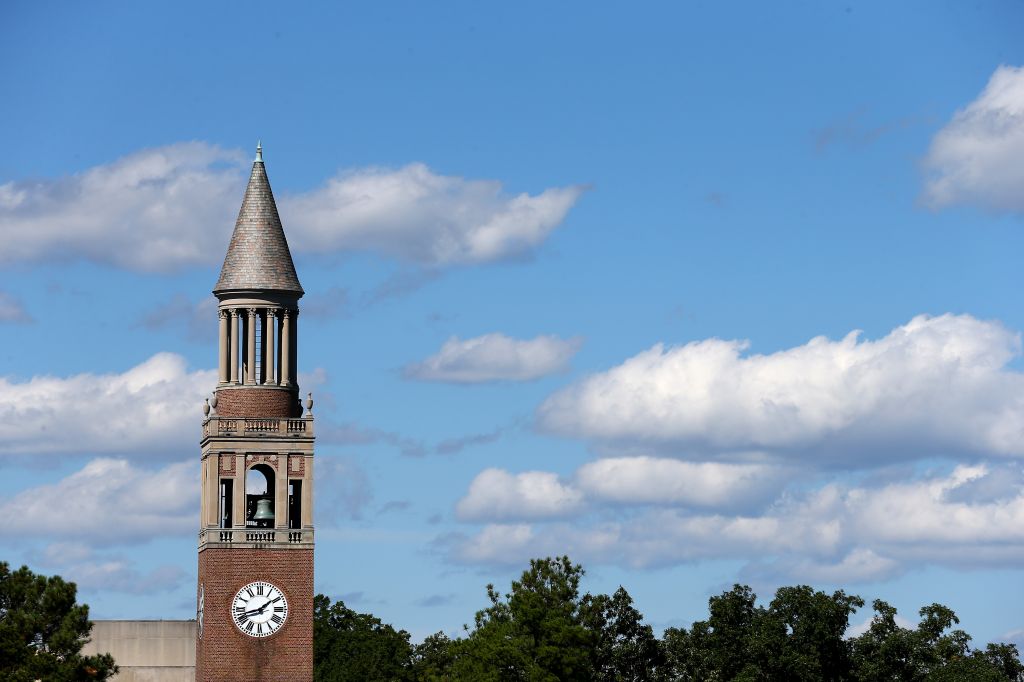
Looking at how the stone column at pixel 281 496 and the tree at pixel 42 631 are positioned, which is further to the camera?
the tree at pixel 42 631

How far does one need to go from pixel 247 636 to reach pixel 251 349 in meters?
11.9

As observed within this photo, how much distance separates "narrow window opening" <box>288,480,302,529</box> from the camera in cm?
9725

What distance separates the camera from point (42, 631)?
344 feet

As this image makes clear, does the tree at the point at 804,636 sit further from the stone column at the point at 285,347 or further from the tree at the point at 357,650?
the stone column at the point at 285,347

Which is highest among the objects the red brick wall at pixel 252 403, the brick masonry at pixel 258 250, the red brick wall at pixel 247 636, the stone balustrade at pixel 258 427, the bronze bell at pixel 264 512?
the brick masonry at pixel 258 250

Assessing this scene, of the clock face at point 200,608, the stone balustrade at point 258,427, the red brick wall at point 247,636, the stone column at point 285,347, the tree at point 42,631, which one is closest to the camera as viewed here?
the red brick wall at point 247,636

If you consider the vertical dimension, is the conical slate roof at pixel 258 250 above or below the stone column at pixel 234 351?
above

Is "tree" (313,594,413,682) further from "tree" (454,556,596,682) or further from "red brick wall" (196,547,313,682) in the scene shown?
"red brick wall" (196,547,313,682)

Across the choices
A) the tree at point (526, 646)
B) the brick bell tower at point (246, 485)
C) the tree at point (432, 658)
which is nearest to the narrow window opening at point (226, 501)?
the brick bell tower at point (246, 485)

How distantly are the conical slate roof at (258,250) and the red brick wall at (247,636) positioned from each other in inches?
436

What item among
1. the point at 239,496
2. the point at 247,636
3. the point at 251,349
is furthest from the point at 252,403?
the point at 247,636

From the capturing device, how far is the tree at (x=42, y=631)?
10131cm

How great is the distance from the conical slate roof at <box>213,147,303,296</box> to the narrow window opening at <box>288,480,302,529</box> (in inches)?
314

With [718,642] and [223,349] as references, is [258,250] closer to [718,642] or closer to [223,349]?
[223,349]
